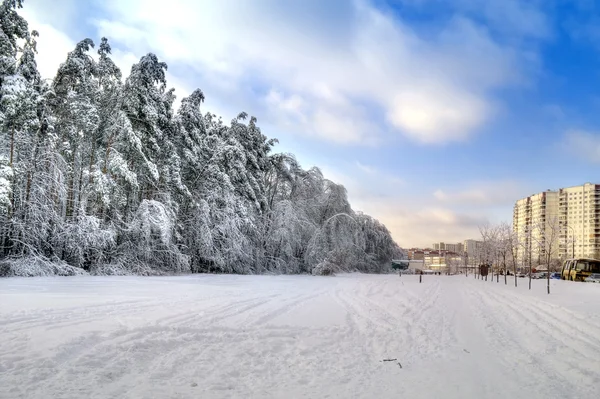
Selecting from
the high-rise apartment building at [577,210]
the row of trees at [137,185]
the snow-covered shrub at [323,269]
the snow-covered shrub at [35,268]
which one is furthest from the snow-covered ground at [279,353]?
the high-rise apartment building at [577,210]

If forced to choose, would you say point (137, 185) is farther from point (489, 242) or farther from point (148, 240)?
point (489, 242)

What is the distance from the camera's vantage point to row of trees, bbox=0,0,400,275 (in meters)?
18.9

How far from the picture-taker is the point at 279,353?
5.86 metres

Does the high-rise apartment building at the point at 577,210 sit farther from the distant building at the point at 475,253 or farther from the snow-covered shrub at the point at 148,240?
the snow-covered shrub at the point at 148,240

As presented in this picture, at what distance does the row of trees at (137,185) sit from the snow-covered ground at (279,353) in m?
10.6

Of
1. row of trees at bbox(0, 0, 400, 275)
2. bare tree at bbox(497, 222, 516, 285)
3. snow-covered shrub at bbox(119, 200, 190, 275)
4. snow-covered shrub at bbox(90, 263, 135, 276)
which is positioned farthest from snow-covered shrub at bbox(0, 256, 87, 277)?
bare tree at bbox(497, 222, 516, 285)

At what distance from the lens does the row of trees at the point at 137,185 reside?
62.0 feet

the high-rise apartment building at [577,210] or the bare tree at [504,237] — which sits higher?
the high-rise apartment building at [577,210]

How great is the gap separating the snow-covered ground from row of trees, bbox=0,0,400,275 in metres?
10.6

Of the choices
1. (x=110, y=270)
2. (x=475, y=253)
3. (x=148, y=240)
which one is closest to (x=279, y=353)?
(x=110, y=270)

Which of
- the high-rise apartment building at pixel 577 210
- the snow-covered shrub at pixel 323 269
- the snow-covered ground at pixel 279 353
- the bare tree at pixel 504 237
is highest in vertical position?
the high-rise apartment building at pixel 577 210

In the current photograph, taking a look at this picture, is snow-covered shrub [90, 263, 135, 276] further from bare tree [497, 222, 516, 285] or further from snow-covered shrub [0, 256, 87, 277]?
bare tree [497, 222, 516, 285]

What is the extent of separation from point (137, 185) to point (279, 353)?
19.3m

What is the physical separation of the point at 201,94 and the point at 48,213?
1463 cm
